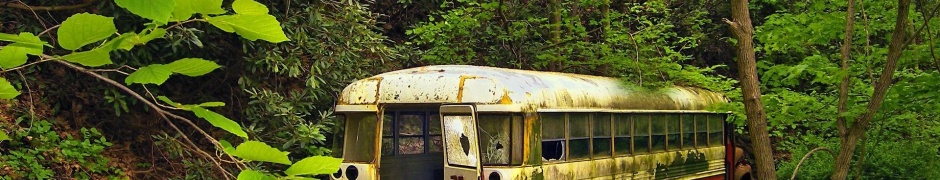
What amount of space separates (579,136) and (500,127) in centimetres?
128

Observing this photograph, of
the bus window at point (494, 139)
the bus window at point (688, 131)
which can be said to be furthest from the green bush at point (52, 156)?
the bus window at point (688, 131)

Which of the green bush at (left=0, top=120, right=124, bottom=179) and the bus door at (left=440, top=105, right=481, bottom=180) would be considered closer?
the bus door at (left=440, top=105, right=481, bottom=180)

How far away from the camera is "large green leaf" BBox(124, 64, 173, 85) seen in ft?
3.95

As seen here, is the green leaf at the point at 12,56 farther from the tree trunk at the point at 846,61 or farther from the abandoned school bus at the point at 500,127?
the tree trunk at the point at 846,61

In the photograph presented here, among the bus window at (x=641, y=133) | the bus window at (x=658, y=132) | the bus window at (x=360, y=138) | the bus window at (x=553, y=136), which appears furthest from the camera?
the bus window at (x=658, y=132)

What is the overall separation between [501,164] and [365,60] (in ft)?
13.8

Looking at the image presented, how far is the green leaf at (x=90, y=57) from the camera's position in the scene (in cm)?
113

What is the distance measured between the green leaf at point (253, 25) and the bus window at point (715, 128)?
451 inches

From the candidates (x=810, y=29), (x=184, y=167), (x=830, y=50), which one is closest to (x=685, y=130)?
(x=830, y=50)

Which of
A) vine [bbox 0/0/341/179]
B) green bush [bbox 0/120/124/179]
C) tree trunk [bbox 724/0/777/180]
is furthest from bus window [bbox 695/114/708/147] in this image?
vine [bbox 0/0/341/179]

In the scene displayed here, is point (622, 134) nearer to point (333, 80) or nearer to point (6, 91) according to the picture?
point (333, 80)

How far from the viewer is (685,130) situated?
11266 millimetres

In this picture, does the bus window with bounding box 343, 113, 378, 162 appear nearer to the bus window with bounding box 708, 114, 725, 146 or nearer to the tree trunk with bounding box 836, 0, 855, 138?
the tree trunk with bounding box 836, 0, 855, 138

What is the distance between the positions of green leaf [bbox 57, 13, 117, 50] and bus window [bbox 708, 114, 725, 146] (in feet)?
38.0
